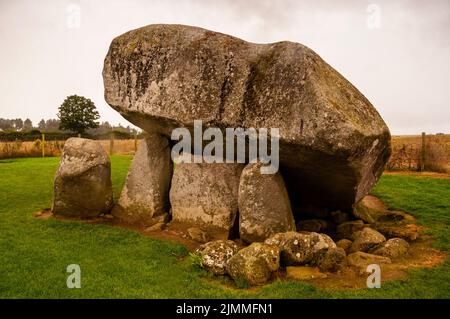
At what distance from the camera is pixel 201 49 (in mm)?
8906

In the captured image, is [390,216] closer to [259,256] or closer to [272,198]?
[272,198]

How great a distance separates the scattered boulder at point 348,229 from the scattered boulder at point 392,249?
60.9 inches

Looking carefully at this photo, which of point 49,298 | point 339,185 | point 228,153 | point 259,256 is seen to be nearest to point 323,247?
point 259,256

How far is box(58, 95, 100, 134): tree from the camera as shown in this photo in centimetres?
4847

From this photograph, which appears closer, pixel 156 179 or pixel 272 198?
pixel 272 198

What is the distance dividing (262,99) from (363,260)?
344 cm

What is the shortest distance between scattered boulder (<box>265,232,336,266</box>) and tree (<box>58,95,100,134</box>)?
44296 millimetres

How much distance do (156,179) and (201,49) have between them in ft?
11.4

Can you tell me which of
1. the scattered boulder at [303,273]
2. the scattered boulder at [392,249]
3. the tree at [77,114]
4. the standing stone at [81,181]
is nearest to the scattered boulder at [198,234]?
the scattered boulder at [303,273]

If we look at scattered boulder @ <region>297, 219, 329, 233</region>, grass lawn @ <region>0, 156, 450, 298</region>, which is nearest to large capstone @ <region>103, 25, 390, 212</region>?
scattered boulder @ <region>297, 219, 329, 233</region>

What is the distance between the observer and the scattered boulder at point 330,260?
23.9ft

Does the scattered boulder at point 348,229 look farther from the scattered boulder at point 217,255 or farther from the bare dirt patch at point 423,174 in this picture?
the bare dirt patch at point 423,174

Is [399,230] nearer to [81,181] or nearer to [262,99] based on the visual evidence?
[262,99]

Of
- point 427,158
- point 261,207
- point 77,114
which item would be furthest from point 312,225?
point 77,114
